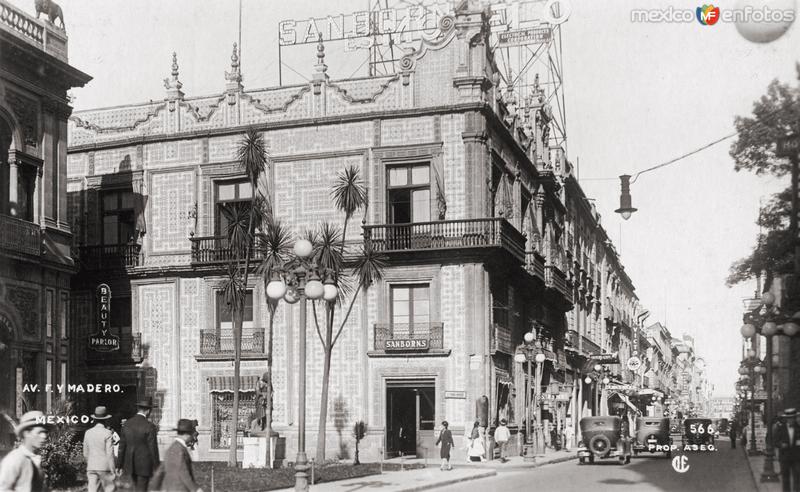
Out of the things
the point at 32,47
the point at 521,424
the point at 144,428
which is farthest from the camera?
the point at 521,424

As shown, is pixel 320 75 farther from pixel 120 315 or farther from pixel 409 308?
pixel 120 315

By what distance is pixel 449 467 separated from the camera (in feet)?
95.7

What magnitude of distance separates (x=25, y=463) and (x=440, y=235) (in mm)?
25074

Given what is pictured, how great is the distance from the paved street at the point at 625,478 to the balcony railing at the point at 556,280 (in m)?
12.0

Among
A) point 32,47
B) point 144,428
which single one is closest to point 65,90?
point 32,47

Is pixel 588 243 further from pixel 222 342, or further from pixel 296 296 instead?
pixel 296 296

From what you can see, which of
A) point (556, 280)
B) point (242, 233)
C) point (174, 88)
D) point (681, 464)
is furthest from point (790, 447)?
point (556, 280)

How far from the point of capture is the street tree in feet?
64.2

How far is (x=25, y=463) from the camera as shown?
31.2ft

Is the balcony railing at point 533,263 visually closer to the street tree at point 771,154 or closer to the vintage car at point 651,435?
the vintage car at point 651,435

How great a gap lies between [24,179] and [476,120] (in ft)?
49.1

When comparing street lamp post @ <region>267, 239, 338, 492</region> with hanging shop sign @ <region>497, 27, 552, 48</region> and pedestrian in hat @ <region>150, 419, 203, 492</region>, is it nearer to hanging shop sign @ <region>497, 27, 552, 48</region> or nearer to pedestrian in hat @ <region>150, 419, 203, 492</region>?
pedestrian in hat @ <region>150, 419, 203, 492</region>

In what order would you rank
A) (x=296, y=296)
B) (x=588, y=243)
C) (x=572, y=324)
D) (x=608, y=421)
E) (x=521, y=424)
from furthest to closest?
(x=588, y=243) < (x=572, y=324) < (x=521, y=424) < (x=608, y=421) < (x=296, y=296)

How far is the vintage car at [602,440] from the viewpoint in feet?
107
